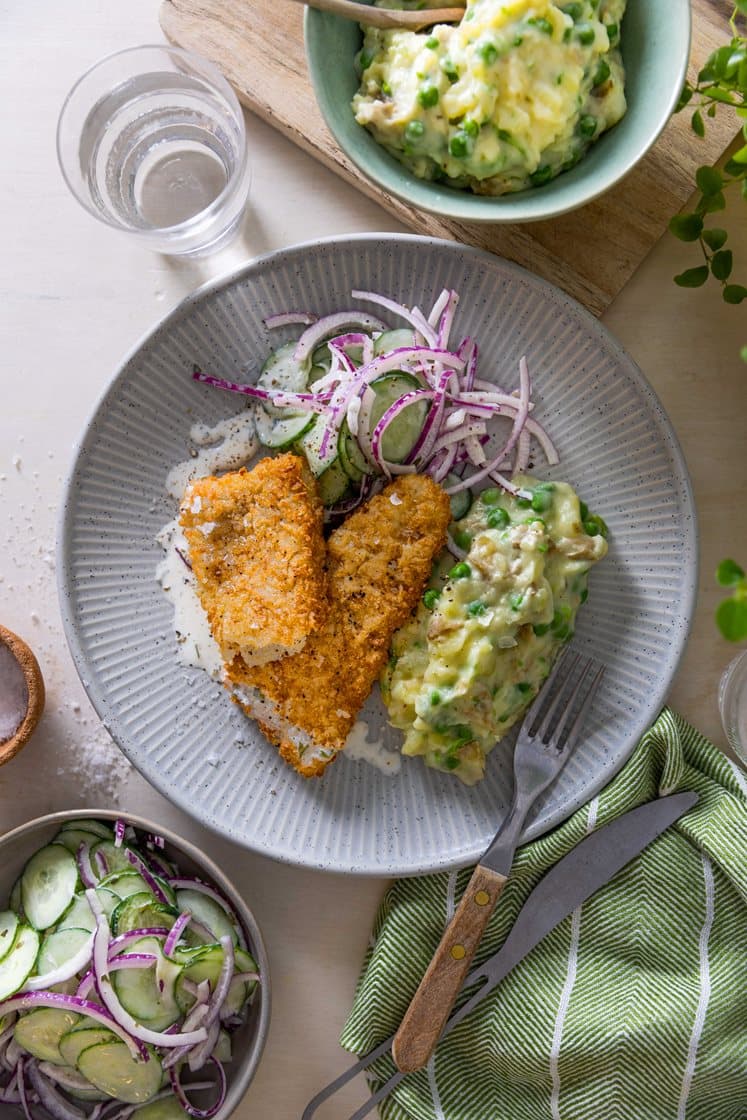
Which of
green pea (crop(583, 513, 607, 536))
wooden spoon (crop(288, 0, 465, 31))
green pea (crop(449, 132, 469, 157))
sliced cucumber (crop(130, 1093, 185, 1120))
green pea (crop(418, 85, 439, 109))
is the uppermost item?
wooden spoon (crop(288, 0, 465, 31))

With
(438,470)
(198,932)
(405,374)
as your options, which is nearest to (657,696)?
(438,470)

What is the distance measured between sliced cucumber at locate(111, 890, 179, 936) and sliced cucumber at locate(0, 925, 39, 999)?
0.25m

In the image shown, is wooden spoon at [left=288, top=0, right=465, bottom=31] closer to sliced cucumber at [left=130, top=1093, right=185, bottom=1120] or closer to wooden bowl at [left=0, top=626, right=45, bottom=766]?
wooden bowl at [left=0, top=626, right=45, bottom=766]

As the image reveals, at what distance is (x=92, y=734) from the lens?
3.30 metres

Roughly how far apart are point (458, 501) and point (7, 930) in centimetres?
186

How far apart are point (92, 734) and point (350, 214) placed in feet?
6.09

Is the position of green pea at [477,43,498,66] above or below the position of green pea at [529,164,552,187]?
above

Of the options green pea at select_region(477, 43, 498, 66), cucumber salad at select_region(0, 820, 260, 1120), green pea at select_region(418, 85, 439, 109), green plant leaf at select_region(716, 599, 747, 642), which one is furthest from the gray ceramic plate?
green plant leaf at select_region(716, 599, 747, 642)

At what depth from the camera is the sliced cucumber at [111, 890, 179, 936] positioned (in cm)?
296

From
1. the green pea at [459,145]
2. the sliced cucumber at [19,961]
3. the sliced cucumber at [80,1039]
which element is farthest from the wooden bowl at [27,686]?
the green pea at [459,145]

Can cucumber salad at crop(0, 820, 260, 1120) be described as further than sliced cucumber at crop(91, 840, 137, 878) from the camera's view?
No

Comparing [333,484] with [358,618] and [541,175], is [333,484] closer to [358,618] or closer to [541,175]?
[358,618]

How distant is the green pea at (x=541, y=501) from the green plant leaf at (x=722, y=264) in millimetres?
806

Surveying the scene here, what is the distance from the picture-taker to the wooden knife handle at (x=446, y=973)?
2.96 m
